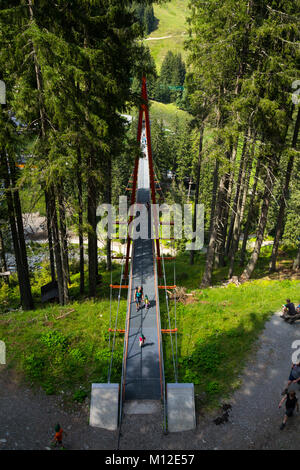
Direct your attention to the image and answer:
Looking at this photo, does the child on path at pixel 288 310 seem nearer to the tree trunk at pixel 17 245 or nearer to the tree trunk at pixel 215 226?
the tree trunk at pixel 215 226

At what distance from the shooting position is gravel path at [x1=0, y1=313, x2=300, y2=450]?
750cm

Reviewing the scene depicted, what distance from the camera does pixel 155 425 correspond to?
809 centimetres

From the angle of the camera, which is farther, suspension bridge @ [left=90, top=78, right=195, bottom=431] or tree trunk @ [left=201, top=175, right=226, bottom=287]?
tree trunk @ [left=201, top=175, right=226, bottom=287]

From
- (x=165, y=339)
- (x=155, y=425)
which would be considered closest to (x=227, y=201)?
(x=165, y=339)

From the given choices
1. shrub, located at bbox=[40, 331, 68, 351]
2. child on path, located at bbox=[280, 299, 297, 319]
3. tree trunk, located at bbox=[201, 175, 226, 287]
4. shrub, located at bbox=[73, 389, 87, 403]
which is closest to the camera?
shrub, located at bbox=[73, 389, 87, 403]

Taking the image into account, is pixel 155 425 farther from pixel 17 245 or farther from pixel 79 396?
pixel 17 245

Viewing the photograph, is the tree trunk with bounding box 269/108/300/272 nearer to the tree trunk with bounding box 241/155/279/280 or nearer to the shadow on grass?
the tree trunk with bounding box 241/155/279/280

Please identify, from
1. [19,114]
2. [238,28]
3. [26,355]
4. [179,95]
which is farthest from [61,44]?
[179,95]

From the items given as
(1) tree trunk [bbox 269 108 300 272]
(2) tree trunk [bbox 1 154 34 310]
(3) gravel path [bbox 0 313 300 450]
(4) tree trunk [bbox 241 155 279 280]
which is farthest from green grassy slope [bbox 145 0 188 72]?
(3) gravel path [bbox 0 313 300 450]

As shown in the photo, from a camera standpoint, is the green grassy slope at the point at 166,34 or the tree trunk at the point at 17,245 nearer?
the tree trunk at the point at 17,245

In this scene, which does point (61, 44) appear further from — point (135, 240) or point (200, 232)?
point (200, 232)

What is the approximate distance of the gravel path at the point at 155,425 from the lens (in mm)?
7496

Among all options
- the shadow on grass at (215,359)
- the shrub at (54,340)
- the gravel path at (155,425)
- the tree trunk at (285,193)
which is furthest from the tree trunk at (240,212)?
the shrub at (54,340)
